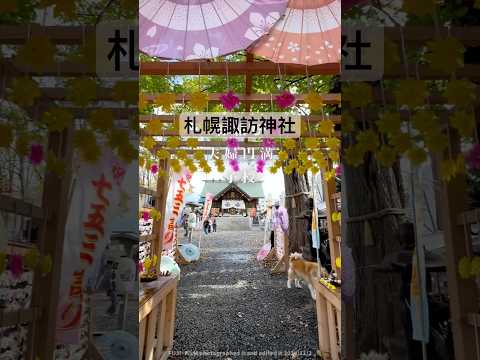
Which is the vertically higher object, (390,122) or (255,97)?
(255,97)

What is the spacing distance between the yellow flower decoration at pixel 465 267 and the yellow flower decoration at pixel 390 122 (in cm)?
58

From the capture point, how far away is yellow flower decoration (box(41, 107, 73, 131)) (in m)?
1.57

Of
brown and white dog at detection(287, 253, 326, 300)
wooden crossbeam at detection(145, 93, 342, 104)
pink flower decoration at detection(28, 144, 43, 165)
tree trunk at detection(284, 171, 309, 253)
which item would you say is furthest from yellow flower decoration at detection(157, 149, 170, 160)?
tree trunk at detection(284, 171, 309, 253)

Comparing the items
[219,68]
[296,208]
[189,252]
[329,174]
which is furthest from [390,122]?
[189,252]

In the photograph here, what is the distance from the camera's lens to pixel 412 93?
1536 millimetres

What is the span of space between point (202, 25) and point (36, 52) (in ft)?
5.12

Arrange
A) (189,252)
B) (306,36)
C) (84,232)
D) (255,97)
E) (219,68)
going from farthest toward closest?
(189,252)
(255,97)
(219,68)
(306,36)
(84,232)

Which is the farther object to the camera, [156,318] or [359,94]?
[156,318]

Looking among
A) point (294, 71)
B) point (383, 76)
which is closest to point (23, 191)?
point (383, 76)

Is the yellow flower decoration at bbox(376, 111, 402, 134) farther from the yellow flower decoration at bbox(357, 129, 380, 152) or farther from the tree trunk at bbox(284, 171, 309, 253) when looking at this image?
the tree trunk at bbox(284, 171, 309, 253)

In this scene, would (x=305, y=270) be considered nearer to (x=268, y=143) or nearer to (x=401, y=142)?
(x=268, y=143)

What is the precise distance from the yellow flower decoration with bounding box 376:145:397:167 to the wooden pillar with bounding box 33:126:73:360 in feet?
4.22

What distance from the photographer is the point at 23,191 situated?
1593 mm

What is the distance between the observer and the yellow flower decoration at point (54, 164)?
1595 millimetres
